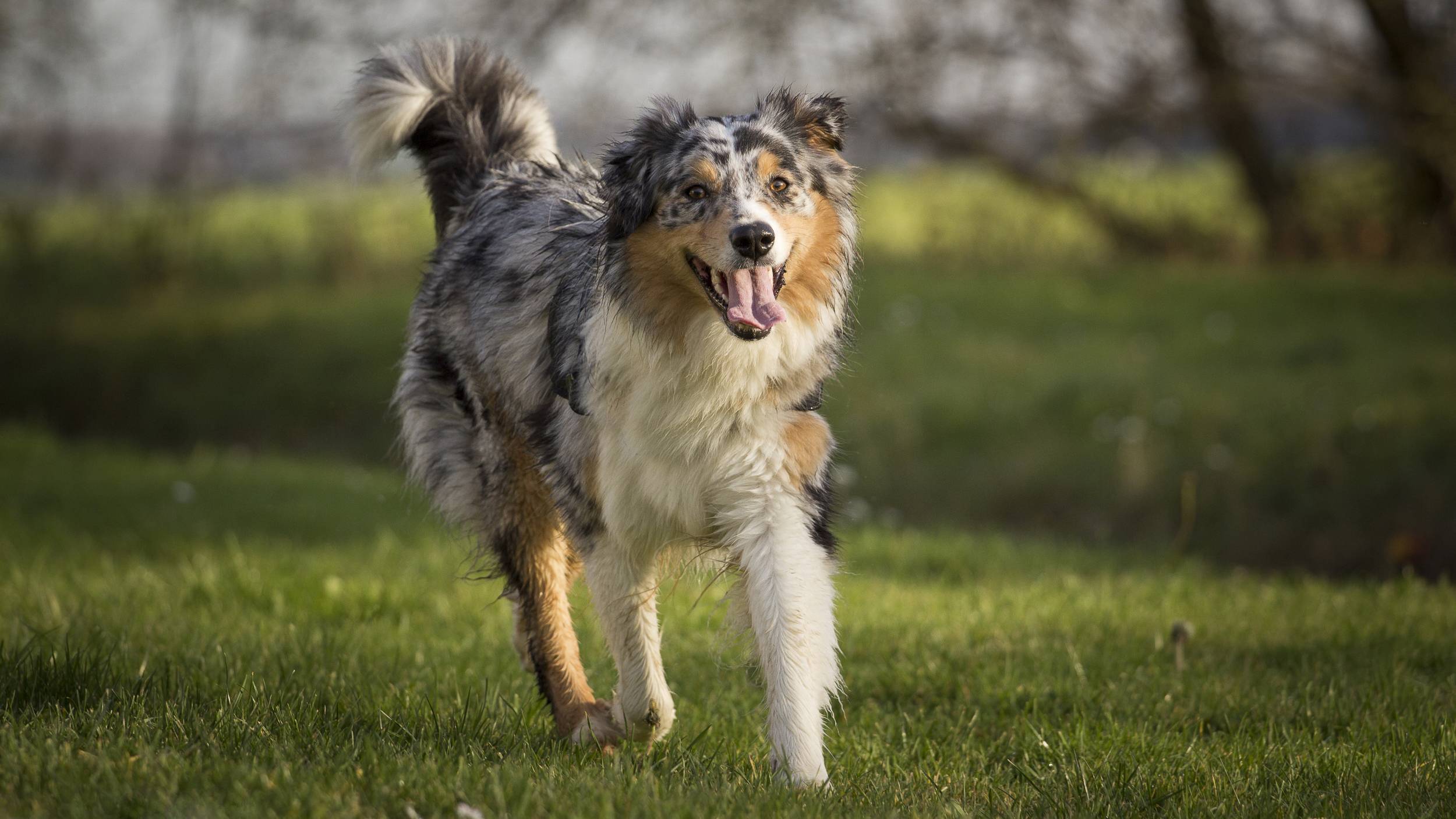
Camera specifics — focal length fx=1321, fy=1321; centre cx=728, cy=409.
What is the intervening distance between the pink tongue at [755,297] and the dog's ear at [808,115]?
1.64ft

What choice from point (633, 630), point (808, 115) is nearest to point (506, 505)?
point (633, 630)

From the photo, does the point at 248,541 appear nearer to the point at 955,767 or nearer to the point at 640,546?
the point at 640,546

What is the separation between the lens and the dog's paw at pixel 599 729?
12.4 ft

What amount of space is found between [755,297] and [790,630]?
2.85ft

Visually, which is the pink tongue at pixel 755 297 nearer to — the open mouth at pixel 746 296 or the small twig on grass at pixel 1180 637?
the open mouth at pixel 746 296

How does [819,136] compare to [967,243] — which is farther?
[967,243]

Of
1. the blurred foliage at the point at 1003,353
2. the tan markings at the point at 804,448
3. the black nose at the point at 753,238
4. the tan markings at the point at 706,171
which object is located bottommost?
the blurred foliage at the point at 1003,353

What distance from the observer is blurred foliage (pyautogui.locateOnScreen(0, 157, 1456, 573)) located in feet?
25.7

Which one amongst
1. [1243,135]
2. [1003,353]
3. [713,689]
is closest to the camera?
[713,689]

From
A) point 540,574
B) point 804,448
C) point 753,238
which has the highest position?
point 753,238

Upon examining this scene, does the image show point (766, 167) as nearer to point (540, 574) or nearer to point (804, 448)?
point (804, 448)

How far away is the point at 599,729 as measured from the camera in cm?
383

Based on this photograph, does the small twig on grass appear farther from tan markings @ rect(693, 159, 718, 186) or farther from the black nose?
tan markings @ rect(693, 159, 718, 186)

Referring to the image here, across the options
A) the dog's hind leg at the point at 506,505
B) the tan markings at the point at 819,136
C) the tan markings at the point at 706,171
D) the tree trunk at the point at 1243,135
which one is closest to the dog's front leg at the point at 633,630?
the dog's hind leg at the point at 506,505
